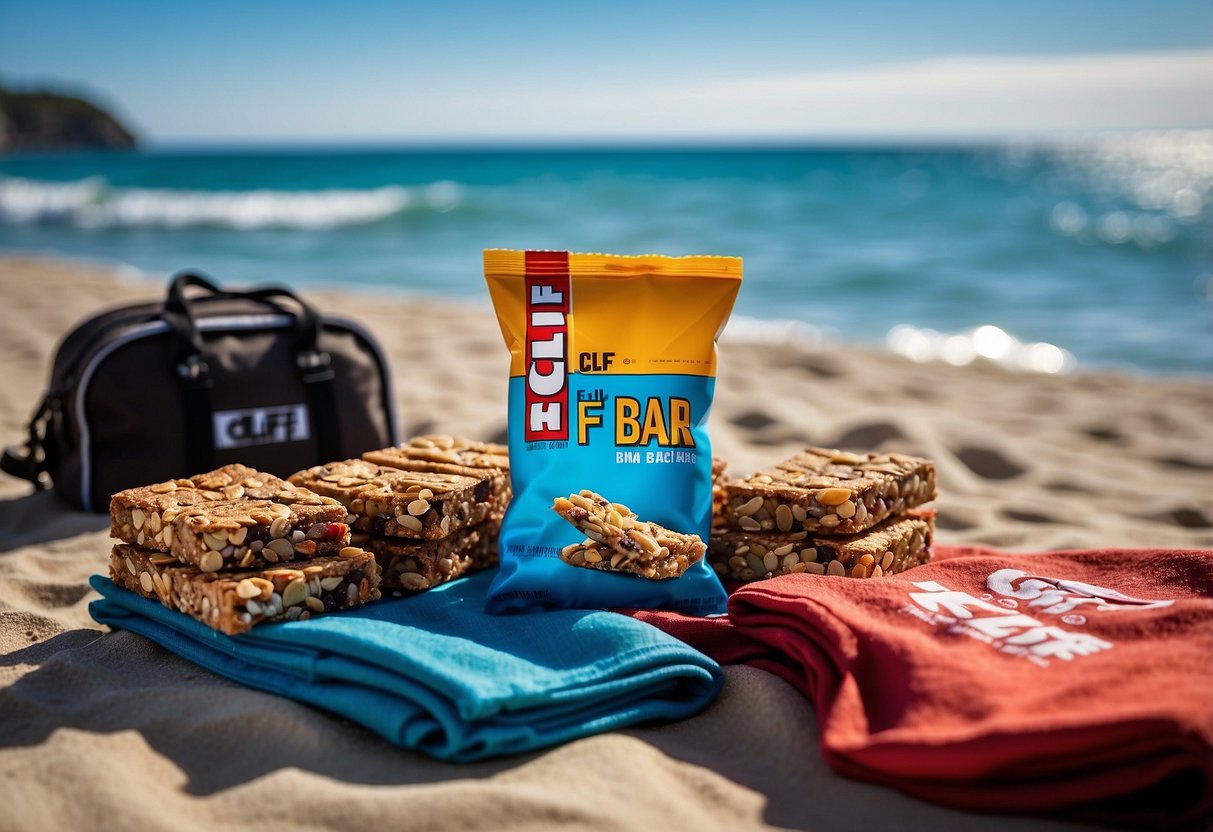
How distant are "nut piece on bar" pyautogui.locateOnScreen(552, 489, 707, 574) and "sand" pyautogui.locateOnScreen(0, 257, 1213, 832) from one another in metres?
0.31

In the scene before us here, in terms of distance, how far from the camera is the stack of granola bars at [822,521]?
2400 millimetres

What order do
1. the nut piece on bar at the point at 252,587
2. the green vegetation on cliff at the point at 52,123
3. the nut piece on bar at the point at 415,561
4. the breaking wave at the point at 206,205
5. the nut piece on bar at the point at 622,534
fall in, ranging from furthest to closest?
1. the green vegetation on cliff at the point at 52,123
2. the breaking wave at the point at 206,205
3. the nut piece on bar at the point at 415,561
4. the nut piece on bar at the point at 622,534
5. the nut piece on bar at the point at 252,587

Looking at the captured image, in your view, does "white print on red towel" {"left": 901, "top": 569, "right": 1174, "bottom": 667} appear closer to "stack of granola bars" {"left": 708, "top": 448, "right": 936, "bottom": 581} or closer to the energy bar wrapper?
"stack of granola bars" {"left": 708, "top": 448, "right": 936, "bottom": 581}

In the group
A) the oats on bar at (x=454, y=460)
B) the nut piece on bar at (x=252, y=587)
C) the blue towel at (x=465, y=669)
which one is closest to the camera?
the blue towel at (x=465, y=669)

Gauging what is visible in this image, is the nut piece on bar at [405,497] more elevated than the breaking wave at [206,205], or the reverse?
the breaking wave at [206,205]

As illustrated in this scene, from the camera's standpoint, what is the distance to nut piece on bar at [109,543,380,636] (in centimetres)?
204

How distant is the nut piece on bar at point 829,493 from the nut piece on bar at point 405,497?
0.62 metres

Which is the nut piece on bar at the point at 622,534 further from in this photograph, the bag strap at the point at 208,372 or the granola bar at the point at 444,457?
the bag strap at the point at 208,372

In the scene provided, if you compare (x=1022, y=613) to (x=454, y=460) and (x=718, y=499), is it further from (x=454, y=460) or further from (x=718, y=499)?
(x=454, y=460)

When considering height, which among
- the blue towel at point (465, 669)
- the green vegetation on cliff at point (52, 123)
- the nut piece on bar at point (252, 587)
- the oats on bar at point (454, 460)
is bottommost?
the blue towel at point (465, 669)

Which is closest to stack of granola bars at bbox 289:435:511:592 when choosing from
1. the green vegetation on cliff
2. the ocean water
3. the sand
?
the sand

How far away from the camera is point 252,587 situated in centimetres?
204

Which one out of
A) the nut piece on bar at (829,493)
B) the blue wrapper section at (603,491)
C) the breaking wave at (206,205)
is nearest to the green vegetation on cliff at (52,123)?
the breaking wave at (206,205)

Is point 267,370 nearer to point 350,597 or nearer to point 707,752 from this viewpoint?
point 350,597
